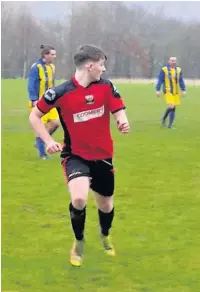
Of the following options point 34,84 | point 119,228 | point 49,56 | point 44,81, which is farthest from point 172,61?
point 119,228

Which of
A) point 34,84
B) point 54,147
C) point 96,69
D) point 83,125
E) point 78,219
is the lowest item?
point 34,84

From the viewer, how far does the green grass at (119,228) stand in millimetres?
6043

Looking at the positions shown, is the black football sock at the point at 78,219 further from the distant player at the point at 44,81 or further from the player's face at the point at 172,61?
the player's face at the point at 172,61

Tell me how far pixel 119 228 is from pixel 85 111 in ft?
6.34

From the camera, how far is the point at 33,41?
281 feet

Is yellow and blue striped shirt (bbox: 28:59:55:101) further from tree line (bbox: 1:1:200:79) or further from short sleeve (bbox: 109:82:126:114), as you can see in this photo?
tree line (bbox: 1:1:200:79)

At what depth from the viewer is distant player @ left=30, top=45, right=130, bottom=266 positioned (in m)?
6.31

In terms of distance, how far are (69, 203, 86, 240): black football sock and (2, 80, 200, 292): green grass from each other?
27cm

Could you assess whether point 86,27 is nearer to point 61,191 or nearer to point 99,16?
point 99,16

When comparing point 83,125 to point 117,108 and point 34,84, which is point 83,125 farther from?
point 34,84

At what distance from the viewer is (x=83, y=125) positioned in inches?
250

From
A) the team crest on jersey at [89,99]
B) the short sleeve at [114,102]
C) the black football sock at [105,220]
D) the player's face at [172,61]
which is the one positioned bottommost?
the player's face at [172,61]

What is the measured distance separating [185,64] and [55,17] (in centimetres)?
2439

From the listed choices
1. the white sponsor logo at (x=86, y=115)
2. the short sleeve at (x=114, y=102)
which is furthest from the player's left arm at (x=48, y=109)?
the short sleeve at (x=114, y=102)
